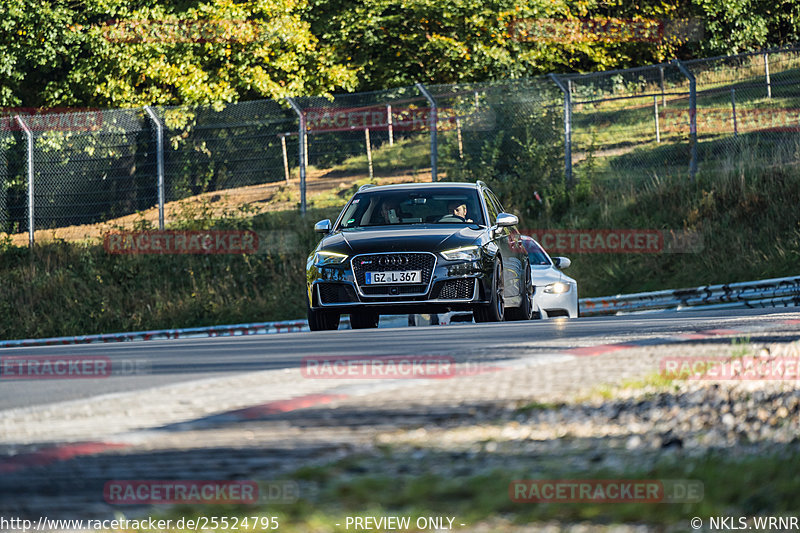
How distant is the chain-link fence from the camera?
23938mm

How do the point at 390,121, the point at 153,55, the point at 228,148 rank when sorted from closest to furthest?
the point at 390,121
the point at 228,148
the point at 153,55

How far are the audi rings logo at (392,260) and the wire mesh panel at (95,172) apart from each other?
1345cm

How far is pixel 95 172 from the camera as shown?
24.7 m

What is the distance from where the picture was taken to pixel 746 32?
3988 centimetres

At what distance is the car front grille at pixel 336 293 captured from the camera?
11.8 m

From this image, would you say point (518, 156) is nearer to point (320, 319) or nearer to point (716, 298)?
point (716, 298)

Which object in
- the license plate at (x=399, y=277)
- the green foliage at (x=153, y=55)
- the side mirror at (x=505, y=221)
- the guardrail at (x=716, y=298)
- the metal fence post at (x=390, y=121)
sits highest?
the green foliage at (x=153, y=55)

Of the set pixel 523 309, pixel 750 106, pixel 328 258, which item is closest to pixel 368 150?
pixel 750 106

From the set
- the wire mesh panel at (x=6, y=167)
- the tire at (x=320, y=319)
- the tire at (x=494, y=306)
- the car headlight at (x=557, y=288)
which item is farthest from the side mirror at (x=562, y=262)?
the wire mesh panel at (x=6, y=167)

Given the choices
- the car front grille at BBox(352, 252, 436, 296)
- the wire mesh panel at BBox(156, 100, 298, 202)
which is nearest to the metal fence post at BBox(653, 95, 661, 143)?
the wire mesh panel at BBox(156, 100, 298, 202)

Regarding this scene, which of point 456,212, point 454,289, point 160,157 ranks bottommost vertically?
point 454,289

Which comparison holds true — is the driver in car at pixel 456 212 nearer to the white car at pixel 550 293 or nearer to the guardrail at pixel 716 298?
the white car at pixel 550 293

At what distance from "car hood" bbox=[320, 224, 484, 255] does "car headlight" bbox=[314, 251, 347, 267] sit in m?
0.06

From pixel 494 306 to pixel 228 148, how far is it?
14.3m
